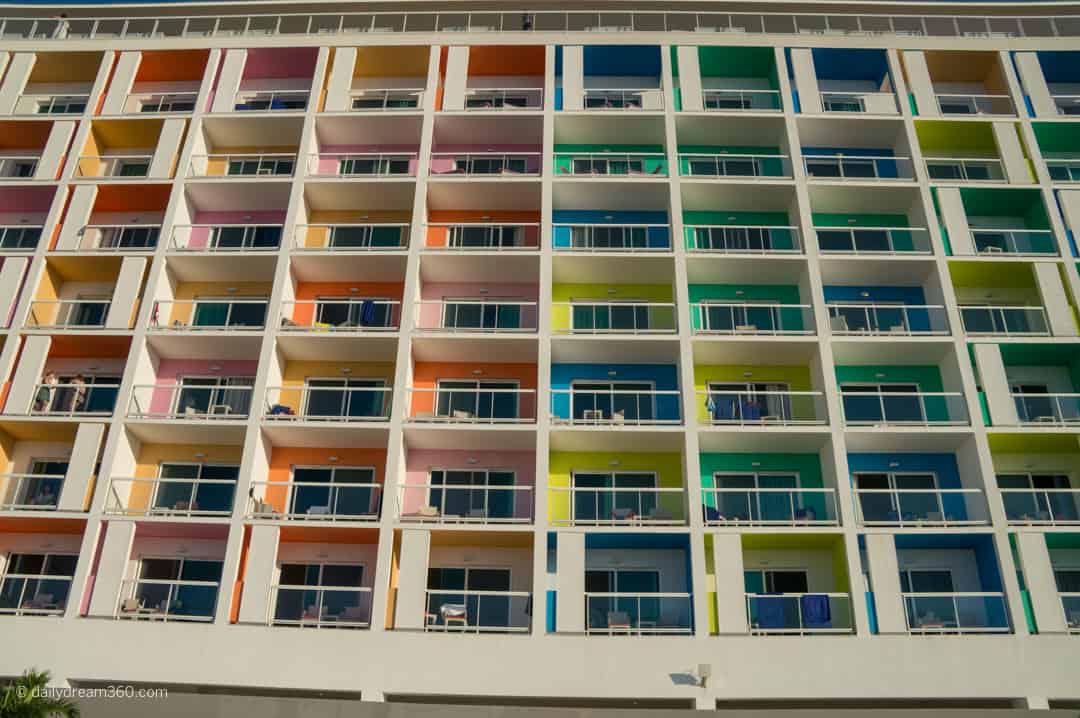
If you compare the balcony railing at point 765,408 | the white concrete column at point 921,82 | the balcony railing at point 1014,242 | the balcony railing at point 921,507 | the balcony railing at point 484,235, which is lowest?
the balcony railing at point 921,507

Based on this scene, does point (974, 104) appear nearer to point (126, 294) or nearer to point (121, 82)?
point (126, 294)

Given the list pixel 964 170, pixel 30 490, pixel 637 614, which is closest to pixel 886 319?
pixel 964 170

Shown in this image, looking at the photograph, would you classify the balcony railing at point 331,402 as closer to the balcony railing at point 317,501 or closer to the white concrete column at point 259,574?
the balcony railing at point 317,501

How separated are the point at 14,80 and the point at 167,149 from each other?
6782 millimetres

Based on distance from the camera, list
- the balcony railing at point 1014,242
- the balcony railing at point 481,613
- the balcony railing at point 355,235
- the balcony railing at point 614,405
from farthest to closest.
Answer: the balcony railing at point 355,235 < the balcony railing at point 1014,242 < the balcony railing at point 614,405 < the balcony railing at point 481,613

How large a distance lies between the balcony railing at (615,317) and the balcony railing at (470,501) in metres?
5.06

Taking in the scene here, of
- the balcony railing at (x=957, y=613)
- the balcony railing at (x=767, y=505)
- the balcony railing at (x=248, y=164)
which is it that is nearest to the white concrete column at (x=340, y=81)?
the balcony railing at (x=248, y=164)

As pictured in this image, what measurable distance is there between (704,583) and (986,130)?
17692 mm

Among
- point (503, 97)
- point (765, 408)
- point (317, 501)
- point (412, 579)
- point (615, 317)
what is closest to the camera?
point (412, 579)

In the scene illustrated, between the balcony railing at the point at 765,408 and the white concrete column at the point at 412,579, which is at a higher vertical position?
the balcony railing at the point at 765,408

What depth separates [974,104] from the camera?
31531mm

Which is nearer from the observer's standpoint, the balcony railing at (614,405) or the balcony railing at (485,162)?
the balcony railing at (614,405)

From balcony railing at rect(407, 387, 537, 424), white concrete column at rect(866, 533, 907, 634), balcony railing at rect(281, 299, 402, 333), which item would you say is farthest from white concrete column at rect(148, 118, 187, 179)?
white concrete column at rect(866, 533, 907, 634)

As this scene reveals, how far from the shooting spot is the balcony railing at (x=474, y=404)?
26.1m
